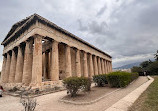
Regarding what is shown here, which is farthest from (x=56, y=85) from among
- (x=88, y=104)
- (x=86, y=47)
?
(x=86, y=47)

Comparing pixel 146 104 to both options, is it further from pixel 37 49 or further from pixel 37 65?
pixel 37 49

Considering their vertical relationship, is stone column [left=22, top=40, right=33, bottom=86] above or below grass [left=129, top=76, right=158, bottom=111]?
above

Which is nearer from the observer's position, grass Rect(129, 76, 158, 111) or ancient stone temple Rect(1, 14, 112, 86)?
grass Rect(129, 76, 158, 111)

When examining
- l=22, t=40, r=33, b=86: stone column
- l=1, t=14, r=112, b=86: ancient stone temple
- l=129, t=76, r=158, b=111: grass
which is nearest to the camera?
l=129, t=76, r=158, b=111: grass

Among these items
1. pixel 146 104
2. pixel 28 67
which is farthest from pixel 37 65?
pixel 146 104

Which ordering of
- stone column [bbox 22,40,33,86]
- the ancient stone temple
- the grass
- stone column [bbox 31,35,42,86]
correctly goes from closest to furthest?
the grass → stone column [bbox 31,35,42,86] → the ancient stone temple → stone column [bbox 22,40,33,86]

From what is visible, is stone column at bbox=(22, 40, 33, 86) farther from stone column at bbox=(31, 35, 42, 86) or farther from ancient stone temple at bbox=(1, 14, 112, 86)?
stone column at bbox=(31, 35, 42, 86)

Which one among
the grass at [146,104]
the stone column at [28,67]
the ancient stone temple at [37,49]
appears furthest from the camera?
the stone column at [28,67]

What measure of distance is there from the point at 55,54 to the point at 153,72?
41.8m

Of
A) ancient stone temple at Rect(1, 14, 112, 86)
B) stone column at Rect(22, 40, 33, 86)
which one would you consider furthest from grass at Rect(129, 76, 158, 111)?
stone column at Rect(22, 40, 33, 86)

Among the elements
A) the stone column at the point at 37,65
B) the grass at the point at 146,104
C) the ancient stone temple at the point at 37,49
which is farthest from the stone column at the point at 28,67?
the grass at the point at 146,104

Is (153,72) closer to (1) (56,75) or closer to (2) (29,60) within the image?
(1) (56,75)

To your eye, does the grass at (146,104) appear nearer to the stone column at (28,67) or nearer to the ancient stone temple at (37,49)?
the ancient stone temple at (37,49)

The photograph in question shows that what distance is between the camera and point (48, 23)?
47.3ft
